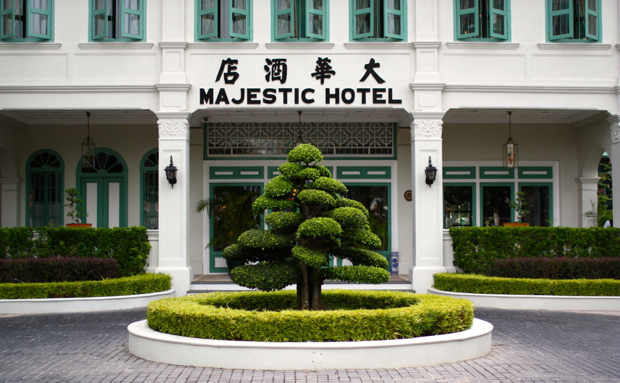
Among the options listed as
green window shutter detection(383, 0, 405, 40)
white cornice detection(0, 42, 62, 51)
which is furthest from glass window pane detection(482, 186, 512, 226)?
white cornice detection(0, 42, 62, 51)

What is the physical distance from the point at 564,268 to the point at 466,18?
5.50 metres

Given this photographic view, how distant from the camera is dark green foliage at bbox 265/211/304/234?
721 cm

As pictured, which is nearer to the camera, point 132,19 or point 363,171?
point 132,19

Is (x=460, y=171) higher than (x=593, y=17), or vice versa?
(x=593, y=17)

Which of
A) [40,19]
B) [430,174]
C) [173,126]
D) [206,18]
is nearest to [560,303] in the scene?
[430,174]

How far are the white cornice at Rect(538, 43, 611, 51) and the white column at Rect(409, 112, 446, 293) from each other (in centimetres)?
264

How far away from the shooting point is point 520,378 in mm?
5719

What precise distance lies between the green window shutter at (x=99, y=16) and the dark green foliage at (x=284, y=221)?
706 cm

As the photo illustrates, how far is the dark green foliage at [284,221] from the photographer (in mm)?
7211

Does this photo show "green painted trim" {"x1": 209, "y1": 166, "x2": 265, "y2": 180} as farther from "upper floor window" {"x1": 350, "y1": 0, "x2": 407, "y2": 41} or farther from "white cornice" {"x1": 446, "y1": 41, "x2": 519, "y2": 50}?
"white cornice" {"x1": 446, "y1": 41, "x2": 519, "y2": 50}

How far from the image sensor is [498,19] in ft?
40.5

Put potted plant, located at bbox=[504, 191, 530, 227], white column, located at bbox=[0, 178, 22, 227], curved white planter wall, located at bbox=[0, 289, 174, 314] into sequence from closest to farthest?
curved white planter wall, located at bbox=[0, 289, 174, 314] < potted plant, located at bbox=[504, 191, 530, 227] < white column, located at bbox=[0, 178, 22, 227]

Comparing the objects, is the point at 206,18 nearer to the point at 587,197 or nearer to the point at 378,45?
the point at 378,45

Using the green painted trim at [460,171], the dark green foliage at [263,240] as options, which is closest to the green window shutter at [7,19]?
the dark green foliage at [263,240]
